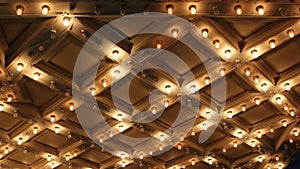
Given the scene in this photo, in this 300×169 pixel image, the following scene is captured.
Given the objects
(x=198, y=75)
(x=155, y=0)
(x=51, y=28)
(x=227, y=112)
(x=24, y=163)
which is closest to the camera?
(x=155, y=0)

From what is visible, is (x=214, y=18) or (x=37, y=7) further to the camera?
(x=214, y=18)

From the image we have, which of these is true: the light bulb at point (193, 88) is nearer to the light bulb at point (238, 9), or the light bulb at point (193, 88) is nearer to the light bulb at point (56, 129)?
the light bulb at point (238, 9)

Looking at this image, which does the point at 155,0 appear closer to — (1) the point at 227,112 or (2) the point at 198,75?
(2) the point at 198,75

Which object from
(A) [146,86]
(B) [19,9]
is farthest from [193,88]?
(B) [19,9]

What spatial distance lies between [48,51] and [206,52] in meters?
3.62

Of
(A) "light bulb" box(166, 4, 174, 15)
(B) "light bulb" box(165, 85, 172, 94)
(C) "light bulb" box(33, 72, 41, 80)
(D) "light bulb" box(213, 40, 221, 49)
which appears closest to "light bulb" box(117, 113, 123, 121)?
(B) "light bulb" box(165, 85, 172, 94)

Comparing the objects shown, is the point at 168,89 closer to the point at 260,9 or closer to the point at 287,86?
the point at 287,86

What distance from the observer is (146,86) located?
1027 centimetres

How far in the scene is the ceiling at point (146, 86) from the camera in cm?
783

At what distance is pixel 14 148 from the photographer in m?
13.2

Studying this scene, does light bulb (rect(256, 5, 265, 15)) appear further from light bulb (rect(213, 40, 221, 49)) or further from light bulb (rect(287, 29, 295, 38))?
light bulb (rect(213, 40, 221, 49))

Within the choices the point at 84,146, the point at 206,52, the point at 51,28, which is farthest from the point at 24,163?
the point at 206,52

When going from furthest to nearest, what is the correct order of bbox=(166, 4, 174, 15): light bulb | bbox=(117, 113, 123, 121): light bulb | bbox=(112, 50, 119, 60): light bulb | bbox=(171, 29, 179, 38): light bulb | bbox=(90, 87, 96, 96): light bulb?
bbox=(117, 113, 123, 121): light bulb
bbox=(90, 87, 96, 96): light bulb
bbox=(112, 50, 119, 60): light bulb
bbox=(171, 29, 179, 38): light bulb
bbox=(166, 4, 174, 15): light bulb

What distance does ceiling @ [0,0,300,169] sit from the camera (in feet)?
25.7
